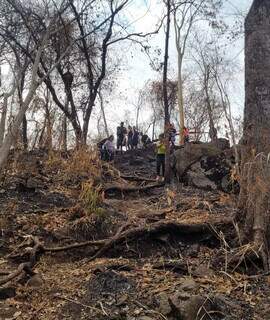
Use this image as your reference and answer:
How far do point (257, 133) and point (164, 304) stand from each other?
2953 mm

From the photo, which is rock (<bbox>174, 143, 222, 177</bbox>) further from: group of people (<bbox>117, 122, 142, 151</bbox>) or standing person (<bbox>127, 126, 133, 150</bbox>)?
standing person (<bbox>127, 126, 133, 150</bbox>)

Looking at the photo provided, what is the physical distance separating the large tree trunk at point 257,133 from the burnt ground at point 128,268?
468mm

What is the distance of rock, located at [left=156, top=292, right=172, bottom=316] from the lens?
16.7 feet

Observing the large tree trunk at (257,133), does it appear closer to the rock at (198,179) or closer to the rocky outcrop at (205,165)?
the rocky outcrop at (205,165)

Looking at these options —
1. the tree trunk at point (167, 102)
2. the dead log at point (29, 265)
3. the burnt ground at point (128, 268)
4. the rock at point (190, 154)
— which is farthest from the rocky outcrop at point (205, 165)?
the dead log at point (29, 265)

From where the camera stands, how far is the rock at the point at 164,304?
508 cm

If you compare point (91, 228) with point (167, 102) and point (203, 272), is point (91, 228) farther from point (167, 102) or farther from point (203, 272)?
point (167, 102)

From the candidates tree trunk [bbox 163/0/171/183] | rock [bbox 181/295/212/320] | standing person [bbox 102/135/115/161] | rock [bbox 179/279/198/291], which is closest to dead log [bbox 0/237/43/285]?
rock [bbox 179/279/198/291]

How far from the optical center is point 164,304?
5.19m

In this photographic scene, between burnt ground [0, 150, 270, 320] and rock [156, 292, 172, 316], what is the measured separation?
0.01 m

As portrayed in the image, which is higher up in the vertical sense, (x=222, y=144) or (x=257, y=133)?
(x=222, y=144)

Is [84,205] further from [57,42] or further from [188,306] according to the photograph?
[57,42]

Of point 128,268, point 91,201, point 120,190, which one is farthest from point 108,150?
point 128,268

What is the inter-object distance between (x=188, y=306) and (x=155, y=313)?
0.39 metres
